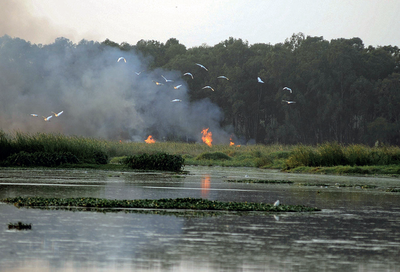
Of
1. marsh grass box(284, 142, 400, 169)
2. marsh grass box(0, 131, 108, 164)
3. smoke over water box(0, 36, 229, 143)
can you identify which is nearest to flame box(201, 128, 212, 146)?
smoke over water box(0, 36, 229, 143)

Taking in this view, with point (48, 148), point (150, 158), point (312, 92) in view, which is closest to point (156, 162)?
point (150, 158)

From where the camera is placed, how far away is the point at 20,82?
289 feet

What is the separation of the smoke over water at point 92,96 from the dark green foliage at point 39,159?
4791 centimetres

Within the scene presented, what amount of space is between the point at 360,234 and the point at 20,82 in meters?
82.8

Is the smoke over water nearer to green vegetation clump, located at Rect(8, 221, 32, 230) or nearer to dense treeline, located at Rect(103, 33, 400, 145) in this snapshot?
dense treeline, located at Rect(103, 33, 400, 145)

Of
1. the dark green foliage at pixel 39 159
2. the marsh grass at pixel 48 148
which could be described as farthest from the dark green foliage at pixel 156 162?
the dark green foliage at pixel 39 159

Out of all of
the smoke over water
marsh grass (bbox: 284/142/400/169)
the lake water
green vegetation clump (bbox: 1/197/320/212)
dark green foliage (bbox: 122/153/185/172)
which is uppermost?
the smoke over water

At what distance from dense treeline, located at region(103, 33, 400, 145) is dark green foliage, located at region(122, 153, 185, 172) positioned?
53.2m

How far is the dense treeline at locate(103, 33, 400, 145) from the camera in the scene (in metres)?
85.2

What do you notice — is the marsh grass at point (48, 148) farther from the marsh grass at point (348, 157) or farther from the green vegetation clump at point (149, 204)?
the green vegetation clump at point (149, 204)

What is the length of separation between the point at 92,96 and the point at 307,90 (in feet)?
97.0

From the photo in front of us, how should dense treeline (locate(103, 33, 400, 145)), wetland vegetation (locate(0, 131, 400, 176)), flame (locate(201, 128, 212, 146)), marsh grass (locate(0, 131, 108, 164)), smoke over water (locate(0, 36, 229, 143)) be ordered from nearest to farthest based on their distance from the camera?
wetland vegetation (locate(0, 131, 400, 176)) < marsh grass (locate(0, 131, 108, 164)) < smoke over water (locate(0, 36, 229, 143)) < dense treeline (locate(103, 33, 400, 145)) < flame (locate(201, 128, 212, 146))

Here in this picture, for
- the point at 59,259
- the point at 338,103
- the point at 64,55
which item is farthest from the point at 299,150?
the point at 64,55

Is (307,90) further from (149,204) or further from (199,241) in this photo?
(199,241)
